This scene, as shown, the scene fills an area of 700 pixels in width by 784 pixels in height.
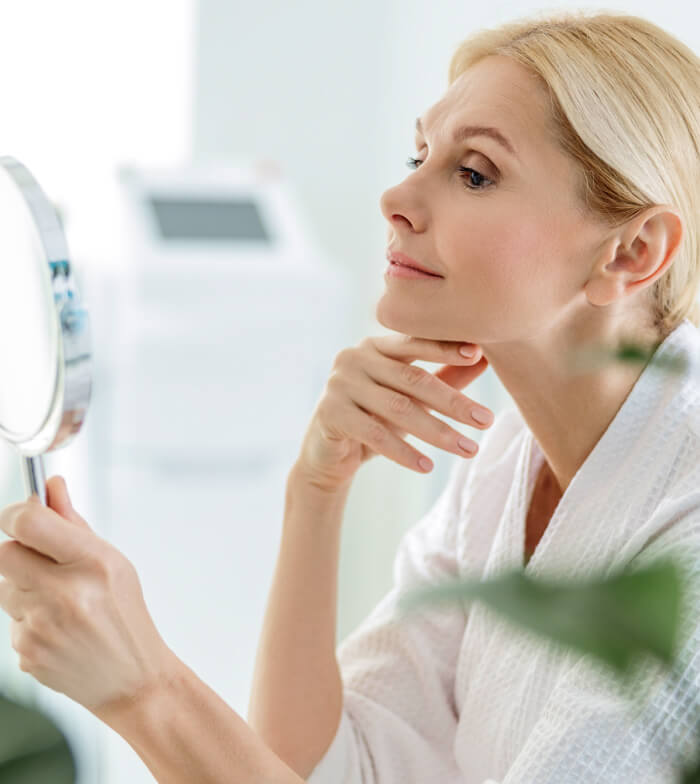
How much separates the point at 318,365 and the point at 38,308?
1.64 meters

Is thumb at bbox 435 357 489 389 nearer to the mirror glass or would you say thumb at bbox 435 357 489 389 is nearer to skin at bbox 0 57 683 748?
skin at bbox 0 57 683 748

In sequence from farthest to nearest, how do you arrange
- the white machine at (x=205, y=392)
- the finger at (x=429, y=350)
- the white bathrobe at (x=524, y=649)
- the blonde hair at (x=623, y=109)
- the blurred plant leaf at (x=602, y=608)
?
1. the white machine at (x=205, y=392)
2. the finger at (x=429, y=350)
3. the blonde hair at (x=623, y=109)
4. the white bathrobe at (x=524, y=649)
5. the blurred plant leaf at (x=602, y=608)

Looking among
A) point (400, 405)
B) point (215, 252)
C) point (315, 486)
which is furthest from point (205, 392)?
point (400, 405)

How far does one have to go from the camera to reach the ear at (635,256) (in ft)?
3.28

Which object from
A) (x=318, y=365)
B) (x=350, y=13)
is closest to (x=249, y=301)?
(x=318, y=365)

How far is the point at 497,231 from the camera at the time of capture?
102cm

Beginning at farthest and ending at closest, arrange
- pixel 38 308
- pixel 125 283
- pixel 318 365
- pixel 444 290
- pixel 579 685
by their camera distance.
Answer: pixel 318 365
pixel 125 283
pixel 444 290
pixel 579 685
pixel 38 308

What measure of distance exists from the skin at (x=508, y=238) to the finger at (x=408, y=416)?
77 millimetres

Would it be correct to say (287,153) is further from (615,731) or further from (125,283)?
(615,731)

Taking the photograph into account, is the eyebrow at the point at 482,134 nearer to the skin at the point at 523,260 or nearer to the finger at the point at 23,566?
the skin at the point at 523,260

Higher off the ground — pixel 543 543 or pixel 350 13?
pixel 350 13

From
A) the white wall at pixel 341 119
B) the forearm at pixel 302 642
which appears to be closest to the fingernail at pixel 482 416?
the forearm at pixel 302 642

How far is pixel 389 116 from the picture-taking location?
121 inches

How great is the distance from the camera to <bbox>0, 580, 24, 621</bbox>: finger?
2.27 ft
